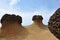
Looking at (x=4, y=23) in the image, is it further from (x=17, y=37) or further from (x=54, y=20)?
(x=54, y=20)

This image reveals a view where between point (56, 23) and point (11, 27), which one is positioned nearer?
point (56, 23)

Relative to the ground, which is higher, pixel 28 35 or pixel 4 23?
pixel 4 23

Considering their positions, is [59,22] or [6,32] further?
[6,32]

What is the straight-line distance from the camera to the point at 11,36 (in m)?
30.7

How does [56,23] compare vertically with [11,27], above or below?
below

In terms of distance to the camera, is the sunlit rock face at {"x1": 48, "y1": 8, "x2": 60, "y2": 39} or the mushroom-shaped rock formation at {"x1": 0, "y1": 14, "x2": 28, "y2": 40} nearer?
the sunlit rock face at {"x1": 48, "y1": 8, "x2": 60, "y2": 39}

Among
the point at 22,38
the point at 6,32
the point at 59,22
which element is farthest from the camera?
the point at 6,32

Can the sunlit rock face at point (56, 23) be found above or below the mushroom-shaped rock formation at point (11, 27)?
below

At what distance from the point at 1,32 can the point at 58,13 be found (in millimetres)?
24295

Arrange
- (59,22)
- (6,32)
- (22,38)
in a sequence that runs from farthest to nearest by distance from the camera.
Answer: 1. (6,32)
2. (22,38)
3. (59,22)

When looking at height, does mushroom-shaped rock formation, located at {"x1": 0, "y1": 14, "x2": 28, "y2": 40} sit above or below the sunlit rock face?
above

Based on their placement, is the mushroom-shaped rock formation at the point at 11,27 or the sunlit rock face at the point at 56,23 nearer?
the sunlit rock face at the point at 56,23

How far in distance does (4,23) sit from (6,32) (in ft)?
5.21

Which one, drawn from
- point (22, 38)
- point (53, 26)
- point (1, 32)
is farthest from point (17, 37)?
point (53, 26)
